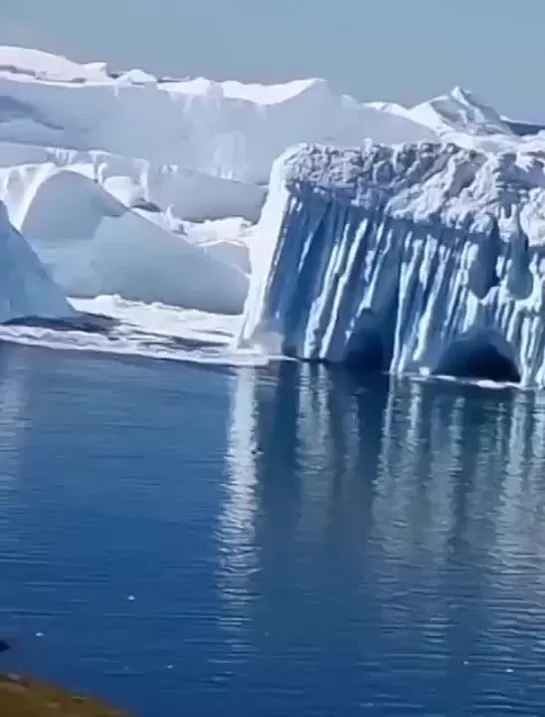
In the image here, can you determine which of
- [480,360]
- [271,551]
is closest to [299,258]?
[480,360]

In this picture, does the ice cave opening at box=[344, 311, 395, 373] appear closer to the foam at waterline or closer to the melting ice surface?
the melting ice surface

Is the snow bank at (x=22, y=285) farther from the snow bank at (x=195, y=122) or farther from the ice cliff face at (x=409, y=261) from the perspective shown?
the snow bank at (x=195, y=122)

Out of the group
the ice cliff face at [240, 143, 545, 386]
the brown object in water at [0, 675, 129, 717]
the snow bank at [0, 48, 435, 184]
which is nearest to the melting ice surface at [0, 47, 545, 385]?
the ice cliff face at [240, 143, 545, 386]

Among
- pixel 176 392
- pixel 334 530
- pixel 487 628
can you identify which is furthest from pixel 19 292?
pixel 487 628

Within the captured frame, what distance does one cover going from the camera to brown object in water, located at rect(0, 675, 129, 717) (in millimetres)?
8305

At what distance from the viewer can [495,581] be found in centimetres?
1195

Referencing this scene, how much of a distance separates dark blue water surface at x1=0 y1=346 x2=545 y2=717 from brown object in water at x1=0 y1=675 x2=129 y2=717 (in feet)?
0.71

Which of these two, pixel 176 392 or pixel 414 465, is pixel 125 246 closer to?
pixel 176 392

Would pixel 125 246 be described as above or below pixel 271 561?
above

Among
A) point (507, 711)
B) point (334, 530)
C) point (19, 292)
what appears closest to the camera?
point (507, 711)

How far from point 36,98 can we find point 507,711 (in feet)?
141

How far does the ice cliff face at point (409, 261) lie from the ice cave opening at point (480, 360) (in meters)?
0.02

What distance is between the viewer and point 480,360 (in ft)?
78.9

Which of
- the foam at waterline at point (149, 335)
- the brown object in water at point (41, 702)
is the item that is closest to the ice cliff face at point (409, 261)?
the foam at waterline at point (149, 335)
